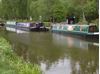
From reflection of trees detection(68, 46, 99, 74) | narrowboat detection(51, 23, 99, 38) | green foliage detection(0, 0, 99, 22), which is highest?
green foliage detection(0, 0, 99, 22)

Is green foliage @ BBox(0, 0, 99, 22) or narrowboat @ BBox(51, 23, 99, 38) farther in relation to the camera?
green foliage @ BBox(0, 0, 99, 22)

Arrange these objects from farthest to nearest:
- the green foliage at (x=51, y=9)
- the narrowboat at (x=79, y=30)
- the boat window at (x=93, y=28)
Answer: the green foliage at (x=51, y=9) → the boat window at (x=93, y=28) → the narrowboat at (x=79, y=30)

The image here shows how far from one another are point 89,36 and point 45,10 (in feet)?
61.2

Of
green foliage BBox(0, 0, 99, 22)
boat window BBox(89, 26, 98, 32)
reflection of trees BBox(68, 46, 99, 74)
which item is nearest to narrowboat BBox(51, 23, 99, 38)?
boat window BBox(89, 26, 98, 32)

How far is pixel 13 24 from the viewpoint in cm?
5425

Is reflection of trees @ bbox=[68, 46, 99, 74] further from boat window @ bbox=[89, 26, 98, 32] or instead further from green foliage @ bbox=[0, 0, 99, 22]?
green foliage @ bbox=[0, 0, 99, 22]

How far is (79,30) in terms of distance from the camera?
100 ft

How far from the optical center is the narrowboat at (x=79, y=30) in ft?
89.7

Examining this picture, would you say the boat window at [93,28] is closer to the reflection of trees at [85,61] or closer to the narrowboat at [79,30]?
the narrowboat at [79,30]

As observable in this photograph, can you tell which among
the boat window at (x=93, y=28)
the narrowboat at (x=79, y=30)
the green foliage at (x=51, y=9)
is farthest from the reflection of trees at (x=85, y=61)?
the green foliage at (x=51, y=9)

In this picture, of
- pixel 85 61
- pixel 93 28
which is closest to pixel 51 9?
pixel 93 28

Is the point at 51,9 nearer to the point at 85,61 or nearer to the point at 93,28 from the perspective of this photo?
the point at 93,28

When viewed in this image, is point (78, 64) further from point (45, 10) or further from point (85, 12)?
point (45, 10)

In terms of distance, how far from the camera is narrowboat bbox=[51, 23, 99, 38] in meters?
27.4
